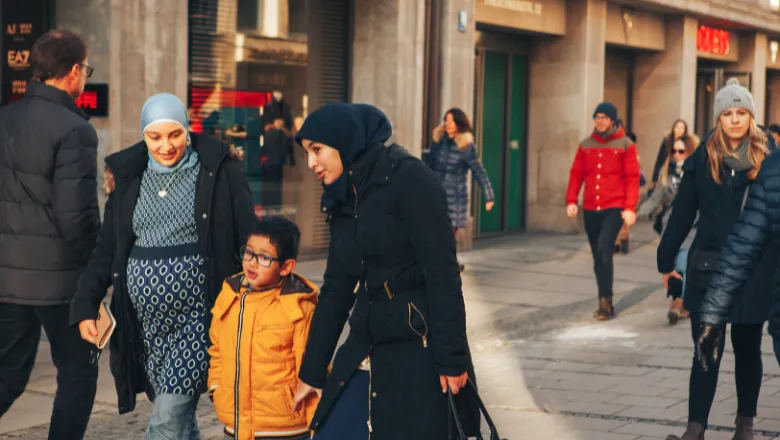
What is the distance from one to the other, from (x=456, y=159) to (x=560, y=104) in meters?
6.30

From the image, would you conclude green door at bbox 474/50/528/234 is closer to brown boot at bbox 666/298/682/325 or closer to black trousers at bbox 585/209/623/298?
black trousers at bbox 585/209/623/298

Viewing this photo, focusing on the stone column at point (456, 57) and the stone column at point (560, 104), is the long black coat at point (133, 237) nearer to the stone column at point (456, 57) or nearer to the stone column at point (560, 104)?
the stone column at point (456, 57)

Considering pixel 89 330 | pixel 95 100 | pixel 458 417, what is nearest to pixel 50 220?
pixel 89 330

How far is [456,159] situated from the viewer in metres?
14.0

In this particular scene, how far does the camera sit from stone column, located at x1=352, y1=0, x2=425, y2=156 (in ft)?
50.1

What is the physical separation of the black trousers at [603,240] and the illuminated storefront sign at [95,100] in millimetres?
4134

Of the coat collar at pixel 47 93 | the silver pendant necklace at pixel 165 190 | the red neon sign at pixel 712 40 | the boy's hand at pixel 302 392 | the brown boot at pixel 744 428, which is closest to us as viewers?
the boy's hand at pixel 302 392

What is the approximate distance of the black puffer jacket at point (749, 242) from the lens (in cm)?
486

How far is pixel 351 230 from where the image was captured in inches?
177

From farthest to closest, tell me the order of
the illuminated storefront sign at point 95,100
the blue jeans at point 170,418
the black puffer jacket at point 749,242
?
1. the illuminated storefront sign at point 95,100
2. the blue jeans at point 170,418
3. the black puffer jacket at point 749,242

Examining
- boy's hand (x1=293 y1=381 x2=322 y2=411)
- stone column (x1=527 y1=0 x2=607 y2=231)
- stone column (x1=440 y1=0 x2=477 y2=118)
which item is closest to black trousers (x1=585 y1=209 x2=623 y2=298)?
stone column (x1=440 y1=0 x2=477 y2=118)

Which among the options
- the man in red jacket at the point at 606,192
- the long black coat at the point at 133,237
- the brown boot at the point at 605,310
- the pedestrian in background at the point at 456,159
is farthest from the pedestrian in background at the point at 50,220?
the pedestrian in background at the point at 456,159

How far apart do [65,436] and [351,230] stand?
1.81 meters

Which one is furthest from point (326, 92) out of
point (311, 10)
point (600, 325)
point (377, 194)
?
point (377, 194)
